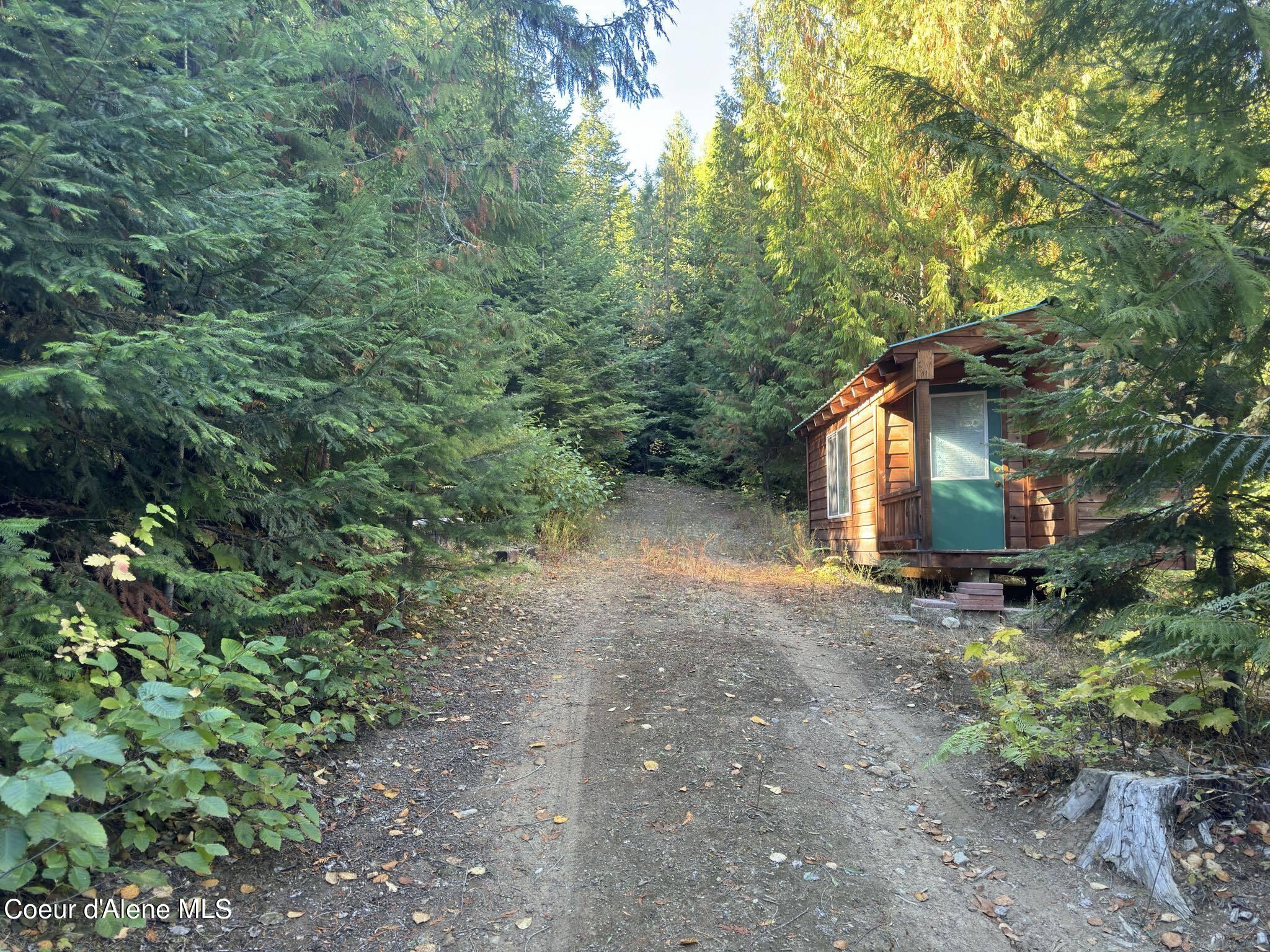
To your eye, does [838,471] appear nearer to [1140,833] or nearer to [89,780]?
[1140,833]

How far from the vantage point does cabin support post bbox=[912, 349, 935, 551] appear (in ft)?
31.0

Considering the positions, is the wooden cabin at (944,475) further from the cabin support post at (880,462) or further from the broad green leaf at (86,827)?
the broad green leaf at (86,827)

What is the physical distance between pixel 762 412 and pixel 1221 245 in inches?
670

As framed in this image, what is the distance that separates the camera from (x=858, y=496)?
13.3 meters

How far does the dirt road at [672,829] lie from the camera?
3139 millimetres

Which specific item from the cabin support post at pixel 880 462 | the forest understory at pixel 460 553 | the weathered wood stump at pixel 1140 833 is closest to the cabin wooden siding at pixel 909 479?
the cabin support post at pixel 880 462

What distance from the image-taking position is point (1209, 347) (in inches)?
149

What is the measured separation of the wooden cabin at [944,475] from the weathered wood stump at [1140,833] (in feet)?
18.5

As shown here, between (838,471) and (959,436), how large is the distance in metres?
4.55

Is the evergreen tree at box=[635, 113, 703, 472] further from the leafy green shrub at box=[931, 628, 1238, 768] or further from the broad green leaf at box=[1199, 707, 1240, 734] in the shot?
the broad green leaf at box=[1199, 707, 1240, 734]

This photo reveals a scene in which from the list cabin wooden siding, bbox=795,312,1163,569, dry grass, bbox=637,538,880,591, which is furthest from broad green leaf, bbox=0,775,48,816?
dry grass, bbox=637,538,880,591

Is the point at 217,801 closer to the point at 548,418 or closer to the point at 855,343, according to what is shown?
the point at 855,343

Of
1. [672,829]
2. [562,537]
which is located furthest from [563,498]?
[672,829]

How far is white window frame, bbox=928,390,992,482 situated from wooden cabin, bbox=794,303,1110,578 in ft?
0.04
